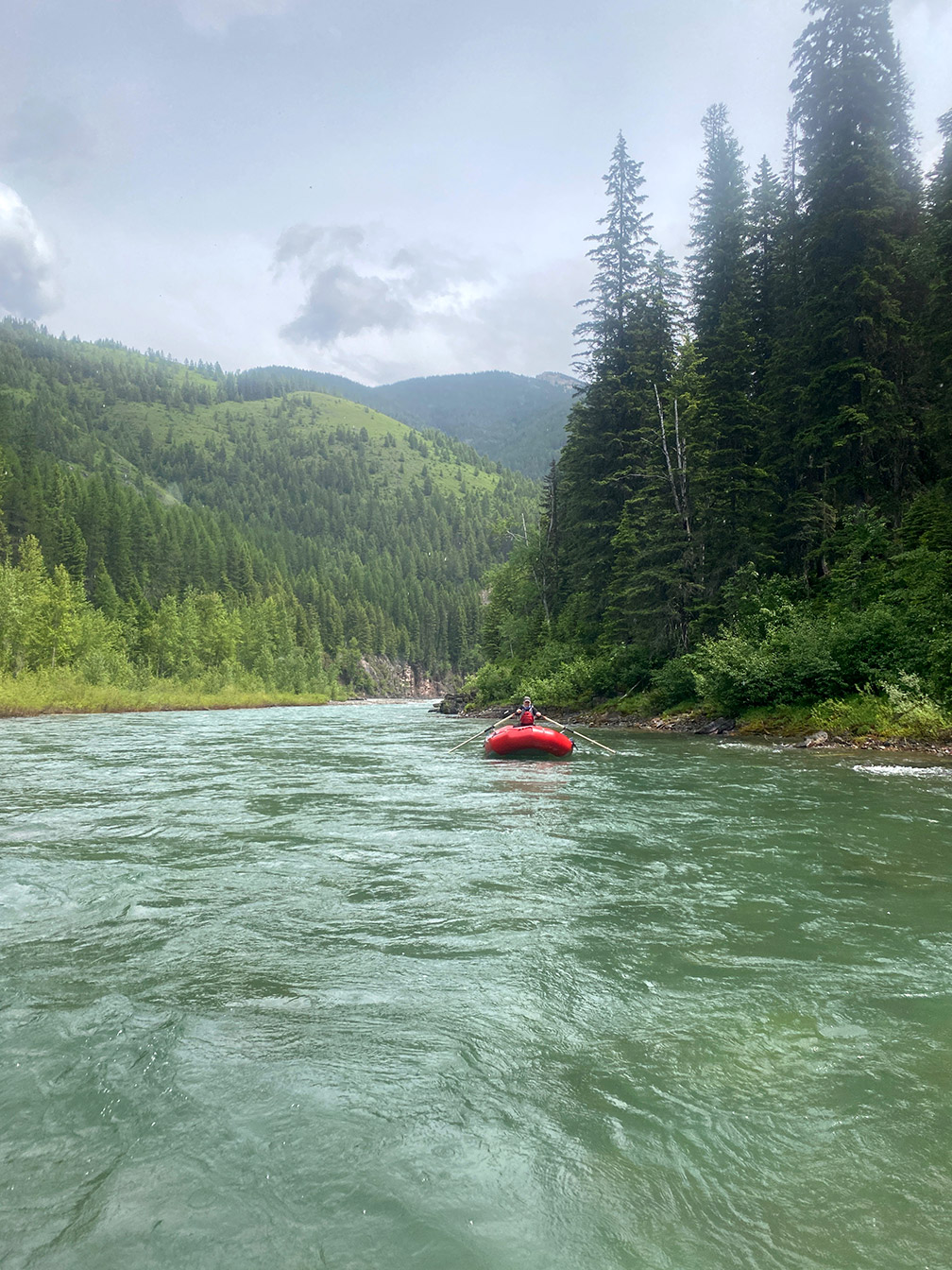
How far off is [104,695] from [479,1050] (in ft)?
177

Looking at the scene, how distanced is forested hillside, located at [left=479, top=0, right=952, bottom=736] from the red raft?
7.05 m

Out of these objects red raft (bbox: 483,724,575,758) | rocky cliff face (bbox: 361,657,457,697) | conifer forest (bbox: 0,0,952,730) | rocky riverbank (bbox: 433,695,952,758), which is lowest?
rocky cliff face (bbox: 361,657,457,697)

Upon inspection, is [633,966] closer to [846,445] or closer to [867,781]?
[867,781]

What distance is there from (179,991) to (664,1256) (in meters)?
3.49

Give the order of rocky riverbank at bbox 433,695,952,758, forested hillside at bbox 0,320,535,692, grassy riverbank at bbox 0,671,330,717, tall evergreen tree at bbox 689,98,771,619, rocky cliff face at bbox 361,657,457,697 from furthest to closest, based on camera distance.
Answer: rocky cliff face at bbox 361,657,457,697, forested hillside at bbox 0,320,535,692, grassy riverbank at bbox 0,671,330,717, tall evergreen tree at bbox 689,98,771,619, rocky riverbank at bbox 433,695,952,758

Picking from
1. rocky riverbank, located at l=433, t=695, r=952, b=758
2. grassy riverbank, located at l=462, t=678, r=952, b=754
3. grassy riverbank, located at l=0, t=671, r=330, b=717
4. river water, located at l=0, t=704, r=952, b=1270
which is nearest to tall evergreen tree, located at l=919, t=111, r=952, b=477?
grassy riverbank, located at l=462, t=678, r=952, b=754

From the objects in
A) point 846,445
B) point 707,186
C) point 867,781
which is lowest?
point 867,781

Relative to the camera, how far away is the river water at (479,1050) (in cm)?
284

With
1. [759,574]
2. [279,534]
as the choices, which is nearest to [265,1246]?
[759,574]

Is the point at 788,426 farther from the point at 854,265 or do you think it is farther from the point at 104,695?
the point at 104,695

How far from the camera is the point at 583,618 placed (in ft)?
124

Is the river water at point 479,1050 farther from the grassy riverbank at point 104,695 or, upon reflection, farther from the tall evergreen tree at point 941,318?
the grassy riverbank at point 104,695

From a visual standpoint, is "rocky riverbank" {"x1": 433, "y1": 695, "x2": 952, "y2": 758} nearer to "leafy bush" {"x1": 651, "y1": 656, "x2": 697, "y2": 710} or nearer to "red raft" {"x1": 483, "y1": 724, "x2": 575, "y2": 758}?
"leafy bush" {"x1": 651, "y1": 656, "x2": 697, "y2": 710}

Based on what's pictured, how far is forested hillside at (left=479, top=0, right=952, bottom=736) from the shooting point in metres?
21.0
